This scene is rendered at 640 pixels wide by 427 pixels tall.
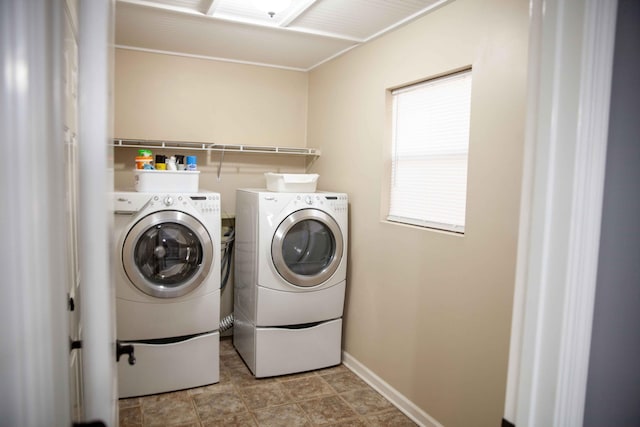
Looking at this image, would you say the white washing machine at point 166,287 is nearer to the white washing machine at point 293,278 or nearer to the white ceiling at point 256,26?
the white washing machine at point 293,278

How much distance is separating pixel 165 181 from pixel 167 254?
484 millimetres

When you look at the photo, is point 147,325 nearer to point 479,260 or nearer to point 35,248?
point 479,260

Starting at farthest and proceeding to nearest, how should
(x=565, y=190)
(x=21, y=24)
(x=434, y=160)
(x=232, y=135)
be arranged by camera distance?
(x=232, y=135) < (x=434, y=160) < (x=565, y=190) < (x=21, y=24)

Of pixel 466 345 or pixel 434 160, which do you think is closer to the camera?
pixel 466 345

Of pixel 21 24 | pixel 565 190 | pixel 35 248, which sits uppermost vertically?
pixel 21 24

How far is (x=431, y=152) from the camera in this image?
2.63m

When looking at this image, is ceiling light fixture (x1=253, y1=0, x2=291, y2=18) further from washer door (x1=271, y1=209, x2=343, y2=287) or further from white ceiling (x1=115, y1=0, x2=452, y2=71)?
washer door (x1=271, y1=209, x2=343, y2=287)

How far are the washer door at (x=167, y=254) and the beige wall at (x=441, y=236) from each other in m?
1.13

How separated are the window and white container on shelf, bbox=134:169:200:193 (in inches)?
53.7

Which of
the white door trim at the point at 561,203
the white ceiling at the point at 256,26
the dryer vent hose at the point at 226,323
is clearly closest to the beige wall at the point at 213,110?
the white ceiling at the point at 256,26

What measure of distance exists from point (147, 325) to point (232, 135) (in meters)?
1.76

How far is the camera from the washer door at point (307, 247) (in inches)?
119

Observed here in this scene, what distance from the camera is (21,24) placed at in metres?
0.63

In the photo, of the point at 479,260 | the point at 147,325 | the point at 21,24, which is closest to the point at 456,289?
the point at 479,260
